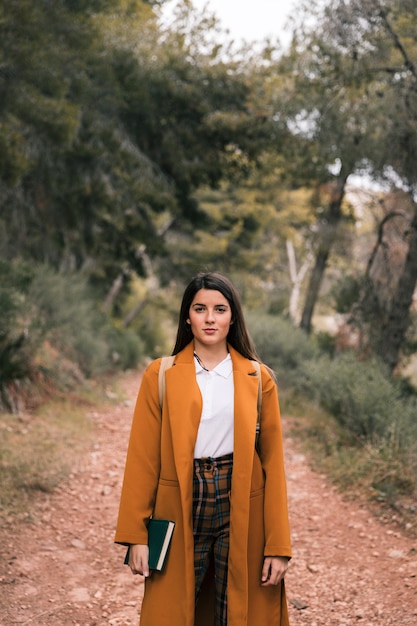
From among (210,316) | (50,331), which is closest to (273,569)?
(210,316)

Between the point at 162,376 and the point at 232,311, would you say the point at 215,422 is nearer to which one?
the point at 162,376

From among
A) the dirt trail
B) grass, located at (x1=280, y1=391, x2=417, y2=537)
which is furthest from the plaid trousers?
grass, located at (x1=280, y1=391, x2=417, y2=537)

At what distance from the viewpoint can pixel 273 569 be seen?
7.91 feet

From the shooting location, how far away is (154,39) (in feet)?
43.0

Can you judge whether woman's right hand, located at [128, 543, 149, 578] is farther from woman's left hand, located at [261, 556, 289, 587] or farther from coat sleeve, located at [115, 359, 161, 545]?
woman's left hand, located at [261, 556, 289, 587]

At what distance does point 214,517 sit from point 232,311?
820 millimetres

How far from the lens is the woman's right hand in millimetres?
2378

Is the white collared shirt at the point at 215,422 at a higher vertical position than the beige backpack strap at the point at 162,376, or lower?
lower

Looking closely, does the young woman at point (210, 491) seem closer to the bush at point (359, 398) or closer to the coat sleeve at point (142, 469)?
the coat sleeve at point (142, 469)

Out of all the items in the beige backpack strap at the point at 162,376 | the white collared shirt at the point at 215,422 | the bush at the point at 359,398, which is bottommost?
the white collared shirt at the point at 215,422

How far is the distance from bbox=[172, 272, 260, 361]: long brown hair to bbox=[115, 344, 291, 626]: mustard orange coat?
0.44 ft

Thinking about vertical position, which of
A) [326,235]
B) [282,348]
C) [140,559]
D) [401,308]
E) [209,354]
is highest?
[326,235]

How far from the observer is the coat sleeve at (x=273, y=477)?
2422mm

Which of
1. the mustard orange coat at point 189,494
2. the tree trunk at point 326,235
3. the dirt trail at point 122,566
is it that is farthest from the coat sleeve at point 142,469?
the tree trunk at point 326,235
